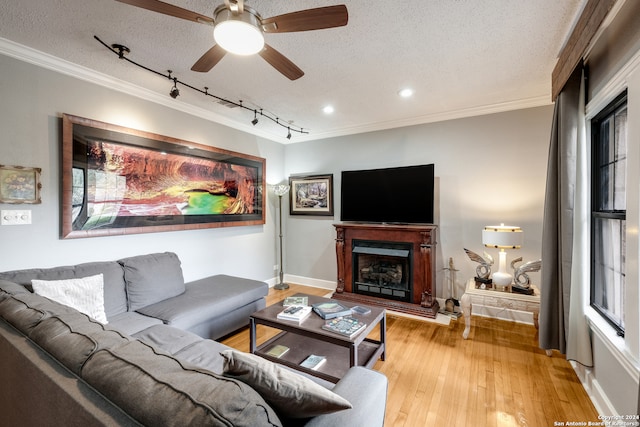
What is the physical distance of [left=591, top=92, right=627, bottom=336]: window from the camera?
1.84m

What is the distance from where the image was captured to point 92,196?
2.59 m

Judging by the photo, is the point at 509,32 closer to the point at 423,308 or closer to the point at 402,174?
the point at 402,174

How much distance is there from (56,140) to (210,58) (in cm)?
168

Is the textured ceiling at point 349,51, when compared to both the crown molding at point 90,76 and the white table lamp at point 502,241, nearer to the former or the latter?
the crown molding at point 90,76

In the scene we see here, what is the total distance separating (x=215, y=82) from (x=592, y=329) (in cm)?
378

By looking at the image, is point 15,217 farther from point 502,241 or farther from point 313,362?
point 502,241

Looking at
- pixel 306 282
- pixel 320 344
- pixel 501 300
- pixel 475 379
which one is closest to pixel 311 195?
pixel 306 282

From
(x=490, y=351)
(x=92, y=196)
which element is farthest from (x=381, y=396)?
(x=92, y=196)

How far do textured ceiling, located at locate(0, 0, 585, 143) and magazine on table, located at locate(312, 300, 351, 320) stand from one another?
2.13 meters

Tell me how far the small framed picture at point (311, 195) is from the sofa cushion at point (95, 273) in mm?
2795

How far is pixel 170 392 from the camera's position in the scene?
0.74m

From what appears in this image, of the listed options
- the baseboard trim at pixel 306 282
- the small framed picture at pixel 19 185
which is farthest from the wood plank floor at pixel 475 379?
the small framed picture at pixel 19 185

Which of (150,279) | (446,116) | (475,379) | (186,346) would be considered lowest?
(475,379)

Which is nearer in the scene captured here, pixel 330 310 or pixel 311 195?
pixel 330 310
